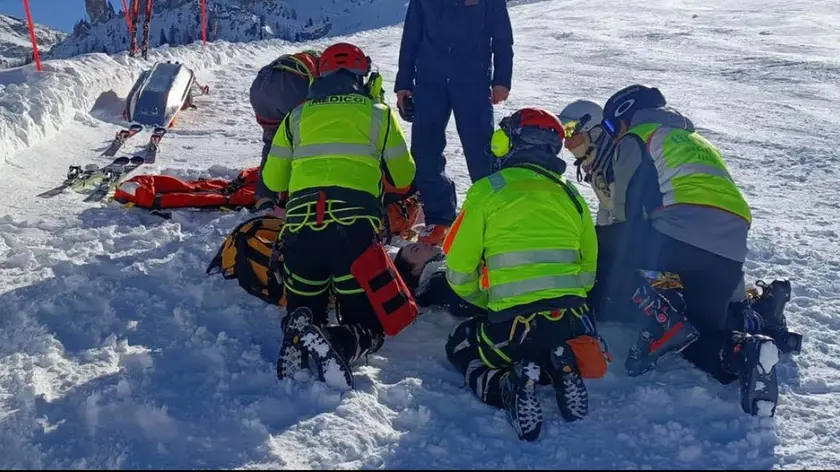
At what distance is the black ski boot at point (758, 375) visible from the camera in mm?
3201

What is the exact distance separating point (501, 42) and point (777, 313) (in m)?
2.58

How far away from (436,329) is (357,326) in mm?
611

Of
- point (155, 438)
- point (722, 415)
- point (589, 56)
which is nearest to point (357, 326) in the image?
point (155, 438)

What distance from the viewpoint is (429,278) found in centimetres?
437

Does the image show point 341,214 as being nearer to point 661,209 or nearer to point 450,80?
point 661,209

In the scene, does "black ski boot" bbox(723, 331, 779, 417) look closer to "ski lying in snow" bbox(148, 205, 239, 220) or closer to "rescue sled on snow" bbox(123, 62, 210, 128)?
"ski lying in snow" bbox(148, 205, 239, 220)

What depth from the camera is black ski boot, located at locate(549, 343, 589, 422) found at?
3166mm

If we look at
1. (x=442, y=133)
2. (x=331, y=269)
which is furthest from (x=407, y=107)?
(x=331, y=269)

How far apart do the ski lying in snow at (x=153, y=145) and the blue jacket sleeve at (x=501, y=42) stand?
366 cm

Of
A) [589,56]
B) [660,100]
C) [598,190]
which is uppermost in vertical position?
[660,100]

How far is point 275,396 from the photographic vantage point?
126 inches

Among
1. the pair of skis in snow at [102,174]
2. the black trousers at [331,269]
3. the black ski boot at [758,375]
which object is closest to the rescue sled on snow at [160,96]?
the pair of skis in snow at [102,174]

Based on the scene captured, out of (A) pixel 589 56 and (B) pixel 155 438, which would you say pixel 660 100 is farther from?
(A) pixel 589 56

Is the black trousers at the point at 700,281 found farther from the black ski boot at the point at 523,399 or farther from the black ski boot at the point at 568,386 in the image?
the black ski boot at the point at 523,399
